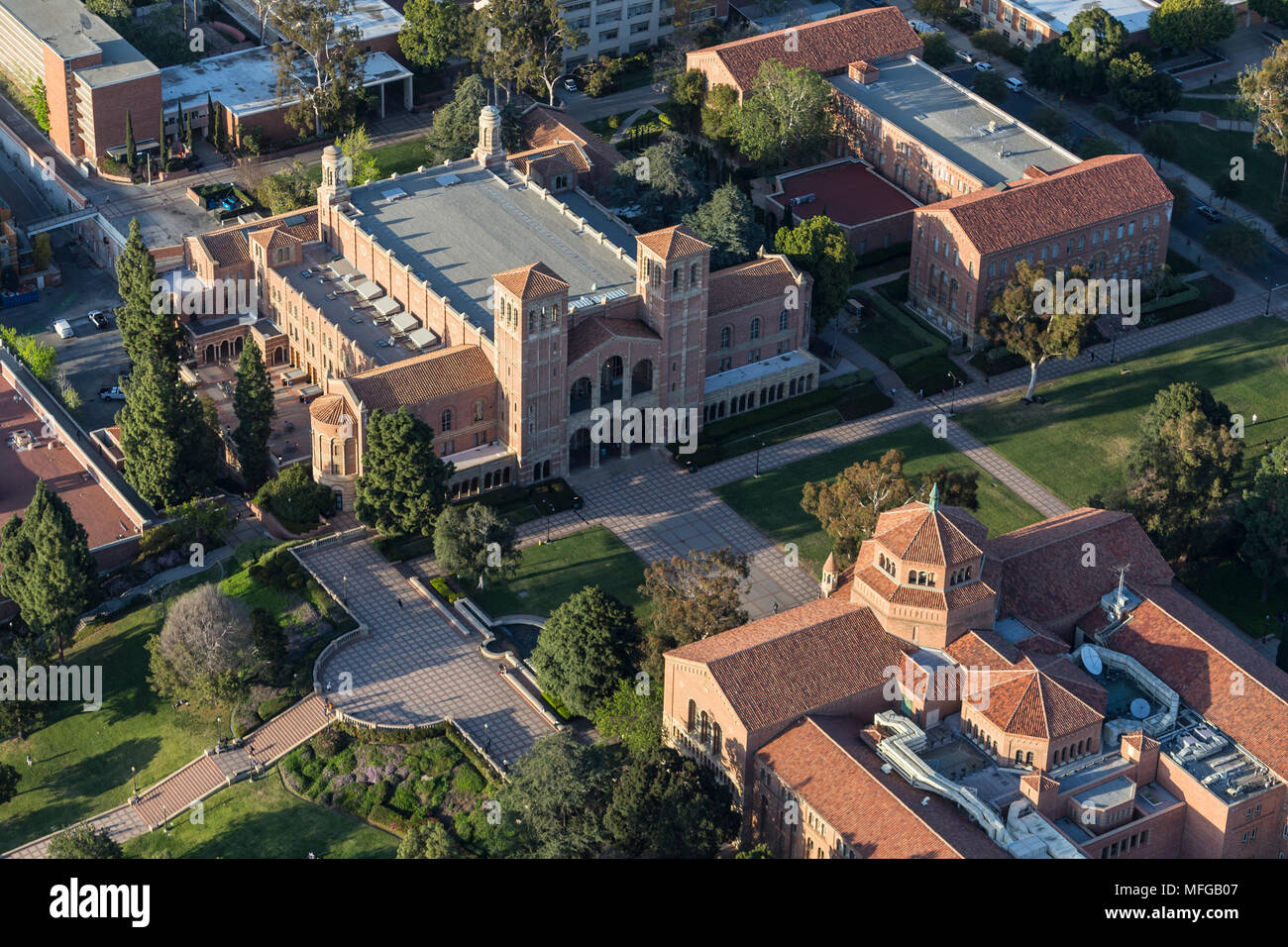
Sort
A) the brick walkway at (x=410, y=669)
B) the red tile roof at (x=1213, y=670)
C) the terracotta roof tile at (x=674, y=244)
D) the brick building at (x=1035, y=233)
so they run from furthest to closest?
the brick building at (x=1035, y=233) < the terracotta roof tile at (x=674, y=244) < the brick walkway at (x=410, y=669) < the red tile roof at (x=1213, y=670)

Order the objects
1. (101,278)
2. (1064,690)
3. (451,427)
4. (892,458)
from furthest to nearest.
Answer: (101,278) → (451,427) → (892,458) → (1064,690)

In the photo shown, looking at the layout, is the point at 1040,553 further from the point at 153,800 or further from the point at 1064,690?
the point at 153,800

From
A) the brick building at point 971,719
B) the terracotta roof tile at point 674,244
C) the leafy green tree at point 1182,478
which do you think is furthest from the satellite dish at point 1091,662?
the terracotta roof tile at point 674,244

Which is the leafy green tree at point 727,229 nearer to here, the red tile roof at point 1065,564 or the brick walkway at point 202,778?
the red tile roof at point 1065,564

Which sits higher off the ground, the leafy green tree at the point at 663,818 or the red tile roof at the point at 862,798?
the red tile roof at the point at 862,798

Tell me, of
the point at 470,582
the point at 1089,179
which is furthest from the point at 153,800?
the point at 1089,179

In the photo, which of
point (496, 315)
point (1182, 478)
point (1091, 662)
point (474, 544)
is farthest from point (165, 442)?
point (1182, 478)
